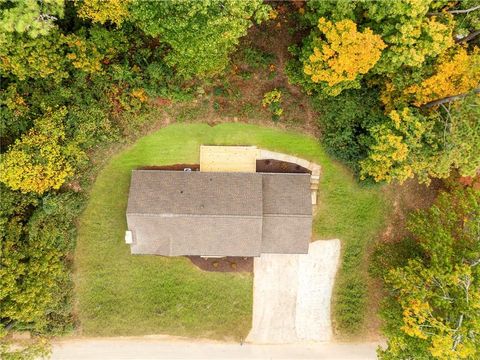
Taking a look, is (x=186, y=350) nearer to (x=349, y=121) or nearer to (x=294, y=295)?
(x=294, y=295)

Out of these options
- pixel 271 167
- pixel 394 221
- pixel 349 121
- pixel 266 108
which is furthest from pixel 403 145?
pixel 266 108

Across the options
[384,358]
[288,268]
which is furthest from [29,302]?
[384,358]

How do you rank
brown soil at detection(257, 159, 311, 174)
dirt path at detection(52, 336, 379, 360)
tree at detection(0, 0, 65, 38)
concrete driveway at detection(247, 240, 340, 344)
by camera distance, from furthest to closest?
concrete driveway at detection(247, 240, 340, 344), brown soil at detection(257, 159, 311, 174), dirt path at detection(52, 336, 379, 360), tree at detection(0, 0, 65, 38)

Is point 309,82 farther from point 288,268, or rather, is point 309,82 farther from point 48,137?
point 48,137

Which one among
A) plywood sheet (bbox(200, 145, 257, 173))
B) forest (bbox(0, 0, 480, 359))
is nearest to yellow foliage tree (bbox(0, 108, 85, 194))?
forest (bbox(0, 0, 480, 359))

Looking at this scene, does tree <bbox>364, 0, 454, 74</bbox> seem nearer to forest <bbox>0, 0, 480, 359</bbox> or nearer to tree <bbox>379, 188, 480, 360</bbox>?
forest <bbox>0, 0, 480, 359</bbox>

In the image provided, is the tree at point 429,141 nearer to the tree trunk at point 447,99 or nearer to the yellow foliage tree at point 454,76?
the tree trunk at point 447,99
